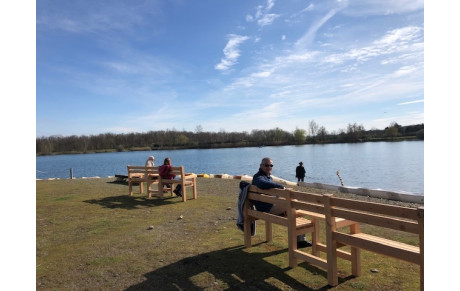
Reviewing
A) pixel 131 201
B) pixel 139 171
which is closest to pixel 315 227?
pixel 131 201

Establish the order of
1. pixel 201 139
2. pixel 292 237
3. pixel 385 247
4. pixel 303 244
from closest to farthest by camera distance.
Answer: pixel 385 247 < pixel 292 237 < pixel 303 244 < pixel 201 139

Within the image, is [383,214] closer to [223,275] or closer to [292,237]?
[292,237]

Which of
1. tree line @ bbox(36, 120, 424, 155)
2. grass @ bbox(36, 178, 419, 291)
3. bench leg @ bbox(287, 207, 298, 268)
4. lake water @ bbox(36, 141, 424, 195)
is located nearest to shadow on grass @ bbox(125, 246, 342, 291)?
grass @ bbox(36, 178, 419, 291)

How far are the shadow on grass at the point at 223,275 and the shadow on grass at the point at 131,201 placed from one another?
18.0ft

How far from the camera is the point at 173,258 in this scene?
5473 millimetres

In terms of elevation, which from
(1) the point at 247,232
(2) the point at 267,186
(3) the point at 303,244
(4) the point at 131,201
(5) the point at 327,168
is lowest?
(5) the point at 327,168

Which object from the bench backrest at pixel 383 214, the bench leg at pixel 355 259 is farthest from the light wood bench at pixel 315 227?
the bench backrest at pixel 383 214

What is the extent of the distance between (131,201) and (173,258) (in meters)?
6.33

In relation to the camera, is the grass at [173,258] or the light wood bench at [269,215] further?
the light wood bench at [269,215]

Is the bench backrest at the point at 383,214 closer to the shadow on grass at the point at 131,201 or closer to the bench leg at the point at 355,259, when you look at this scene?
the bench leg at the point at 355,259

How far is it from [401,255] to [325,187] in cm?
1304

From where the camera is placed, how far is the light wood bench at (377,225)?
3293mm
